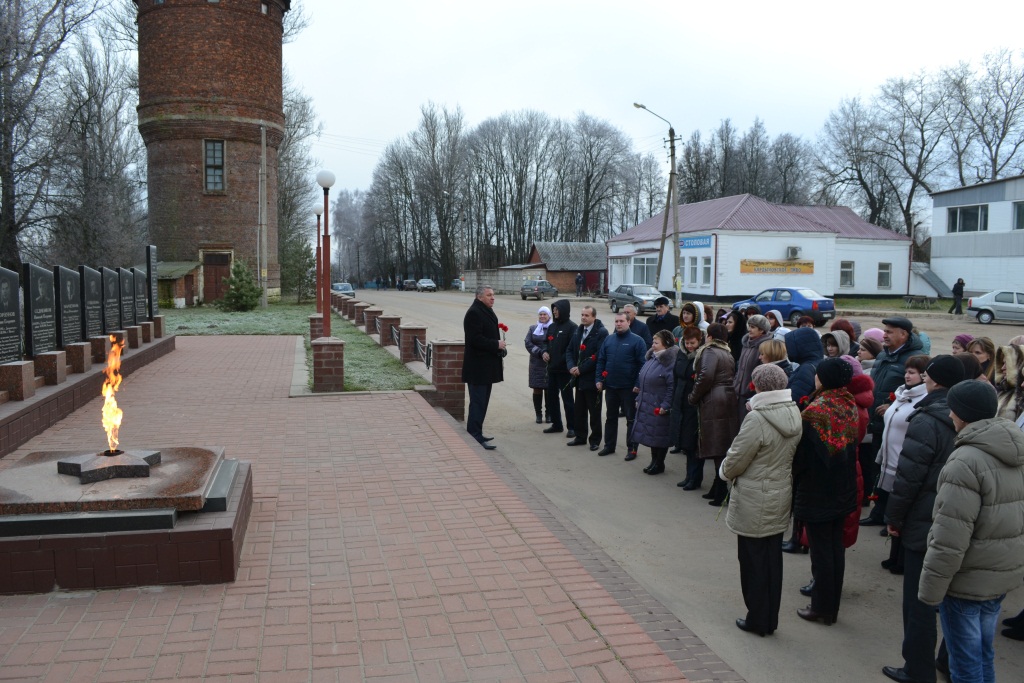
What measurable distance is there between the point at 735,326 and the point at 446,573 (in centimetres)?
517

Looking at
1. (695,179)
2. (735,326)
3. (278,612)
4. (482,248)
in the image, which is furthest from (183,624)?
(482,248)

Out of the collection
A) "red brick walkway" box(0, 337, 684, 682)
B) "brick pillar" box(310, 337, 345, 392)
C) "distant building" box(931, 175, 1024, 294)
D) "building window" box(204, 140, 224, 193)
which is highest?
"building window" box(204, 140, 224, 193)

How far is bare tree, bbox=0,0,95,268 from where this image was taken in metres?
20.2

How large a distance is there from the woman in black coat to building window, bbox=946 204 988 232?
138 feet

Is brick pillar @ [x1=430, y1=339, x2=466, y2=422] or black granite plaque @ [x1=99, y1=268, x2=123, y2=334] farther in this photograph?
black granite plaque @ [x1=99, y1=268, x2=123, y2=334]

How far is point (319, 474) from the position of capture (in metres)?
7.23

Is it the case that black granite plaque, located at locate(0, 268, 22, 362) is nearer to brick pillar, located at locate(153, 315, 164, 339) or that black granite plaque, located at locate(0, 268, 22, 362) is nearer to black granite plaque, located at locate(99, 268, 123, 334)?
black granite plaque, located at locate(99, 268, 123, 334)

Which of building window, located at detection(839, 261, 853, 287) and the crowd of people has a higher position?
building window, located at detection(839, 261, 853, 287)

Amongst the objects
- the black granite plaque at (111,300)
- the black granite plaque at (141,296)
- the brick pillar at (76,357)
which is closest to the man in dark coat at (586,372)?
the brick pillar at (76,357)

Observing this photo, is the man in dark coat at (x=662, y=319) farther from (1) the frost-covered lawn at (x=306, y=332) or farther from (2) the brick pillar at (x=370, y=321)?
(2) the brick pillar at (x=370, y=321)

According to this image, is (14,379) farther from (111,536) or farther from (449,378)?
(449,378)

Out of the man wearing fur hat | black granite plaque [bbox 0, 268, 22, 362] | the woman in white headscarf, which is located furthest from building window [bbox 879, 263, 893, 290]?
the man wearing fur hat

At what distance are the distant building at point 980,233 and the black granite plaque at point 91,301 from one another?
131 feet

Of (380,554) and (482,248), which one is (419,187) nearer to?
(482,248)
